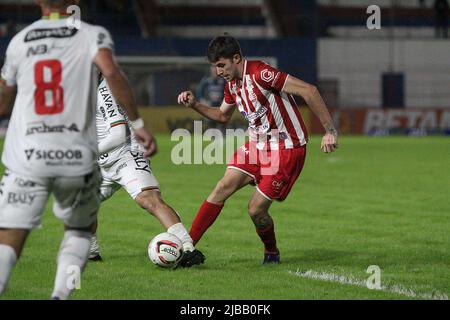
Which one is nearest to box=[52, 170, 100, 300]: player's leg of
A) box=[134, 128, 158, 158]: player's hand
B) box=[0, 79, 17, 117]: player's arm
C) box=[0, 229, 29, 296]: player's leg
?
box=[0, 229, 29, 296]: player's leg

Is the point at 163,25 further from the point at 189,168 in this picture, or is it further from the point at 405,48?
the point at 189,168

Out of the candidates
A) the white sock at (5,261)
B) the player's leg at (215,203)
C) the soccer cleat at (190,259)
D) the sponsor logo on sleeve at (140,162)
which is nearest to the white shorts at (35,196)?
the white sock at (5,261)

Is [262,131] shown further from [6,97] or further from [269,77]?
[6,97]

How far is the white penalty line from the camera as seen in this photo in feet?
23.0

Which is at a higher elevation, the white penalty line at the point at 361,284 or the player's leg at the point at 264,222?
the player's leg at the point at 264,222

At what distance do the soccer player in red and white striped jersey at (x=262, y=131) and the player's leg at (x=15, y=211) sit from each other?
2.83m

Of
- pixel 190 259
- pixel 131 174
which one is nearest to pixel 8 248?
pixel 190 259

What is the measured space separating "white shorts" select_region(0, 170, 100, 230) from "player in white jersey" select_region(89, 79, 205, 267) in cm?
263

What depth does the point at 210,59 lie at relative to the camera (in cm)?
838

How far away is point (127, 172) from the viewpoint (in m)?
8.74

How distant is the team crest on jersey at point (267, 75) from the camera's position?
8.39 metres

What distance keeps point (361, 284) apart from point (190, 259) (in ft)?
5.39

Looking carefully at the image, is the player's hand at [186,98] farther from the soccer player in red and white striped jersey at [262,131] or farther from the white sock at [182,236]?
the white sock at [182,236]
